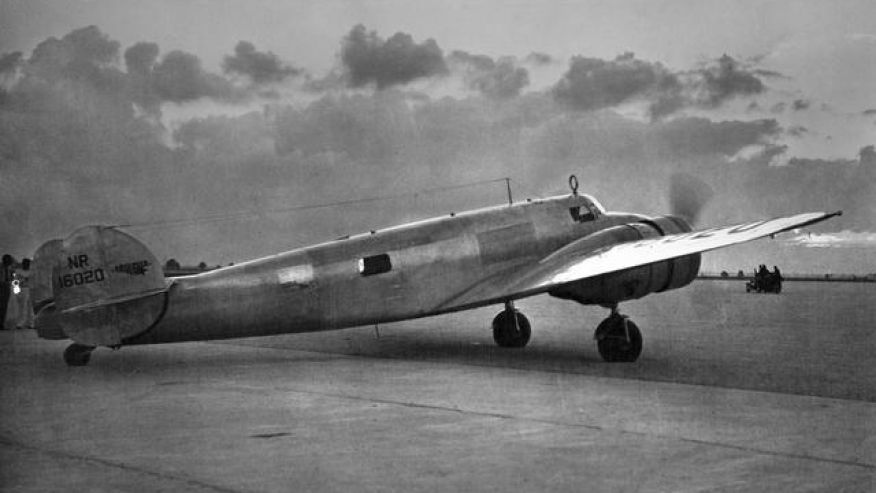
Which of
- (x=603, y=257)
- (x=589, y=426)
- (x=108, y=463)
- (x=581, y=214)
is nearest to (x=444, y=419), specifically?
(x=589, y=426)

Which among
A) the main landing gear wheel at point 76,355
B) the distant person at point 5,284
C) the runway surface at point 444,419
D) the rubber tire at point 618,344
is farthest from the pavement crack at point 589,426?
the distant person at point 5,284

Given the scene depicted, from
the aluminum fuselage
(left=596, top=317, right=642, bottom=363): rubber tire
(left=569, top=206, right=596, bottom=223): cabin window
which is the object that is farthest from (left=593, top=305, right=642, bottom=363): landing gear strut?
(left=569, top=206, right=596, bottom=223): cabin window

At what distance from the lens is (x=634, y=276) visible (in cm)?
1477

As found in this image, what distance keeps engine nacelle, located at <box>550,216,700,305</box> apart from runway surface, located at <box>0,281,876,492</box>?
1171mm

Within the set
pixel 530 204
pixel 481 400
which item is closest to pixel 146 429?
pixel 481 400

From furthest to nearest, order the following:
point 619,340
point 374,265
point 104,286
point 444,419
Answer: point 374,265 → point 619,340 → point 104,286 → point 444,419

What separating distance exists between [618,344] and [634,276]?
123 cm

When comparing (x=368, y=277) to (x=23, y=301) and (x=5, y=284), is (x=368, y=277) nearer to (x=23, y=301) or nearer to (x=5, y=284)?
(x=5, y=284)

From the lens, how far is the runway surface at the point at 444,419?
269 inches

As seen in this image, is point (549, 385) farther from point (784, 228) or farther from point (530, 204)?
point (530, 204)

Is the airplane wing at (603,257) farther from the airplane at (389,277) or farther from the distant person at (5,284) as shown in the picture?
the distant person at (5,284)

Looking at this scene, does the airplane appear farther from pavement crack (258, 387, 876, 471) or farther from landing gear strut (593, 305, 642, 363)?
pavement crack (258, 387, 876, 471)

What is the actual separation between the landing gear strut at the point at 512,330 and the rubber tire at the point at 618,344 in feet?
10.1

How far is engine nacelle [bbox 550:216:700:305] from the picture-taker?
1475 cm
